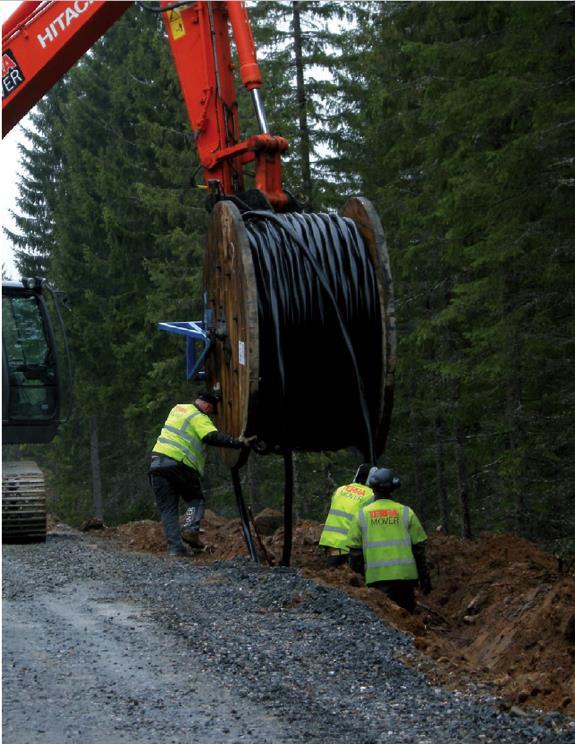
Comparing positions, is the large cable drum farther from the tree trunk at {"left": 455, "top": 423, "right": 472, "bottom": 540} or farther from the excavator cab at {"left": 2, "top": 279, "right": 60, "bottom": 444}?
the tree trunk at {"left": 455, "top": 423, "right": 472, "bottom": 540}

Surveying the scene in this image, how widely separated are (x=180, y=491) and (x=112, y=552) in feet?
4.06

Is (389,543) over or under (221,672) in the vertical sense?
over

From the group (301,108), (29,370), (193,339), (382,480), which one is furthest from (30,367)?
(301,108)

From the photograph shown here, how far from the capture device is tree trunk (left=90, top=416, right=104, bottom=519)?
3316 cm

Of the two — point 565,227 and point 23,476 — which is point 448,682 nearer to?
point 565,227

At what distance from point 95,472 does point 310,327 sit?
82.9 feet

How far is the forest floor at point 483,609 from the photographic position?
20.6 ft

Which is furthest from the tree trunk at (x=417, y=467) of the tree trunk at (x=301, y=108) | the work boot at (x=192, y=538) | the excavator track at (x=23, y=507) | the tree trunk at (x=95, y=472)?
the tree trunk at (x=95, y=472)

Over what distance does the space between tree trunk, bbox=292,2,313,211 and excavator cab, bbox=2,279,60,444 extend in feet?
24.5

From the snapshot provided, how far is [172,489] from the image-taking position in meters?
12.2

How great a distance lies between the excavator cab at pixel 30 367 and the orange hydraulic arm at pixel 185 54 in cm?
300

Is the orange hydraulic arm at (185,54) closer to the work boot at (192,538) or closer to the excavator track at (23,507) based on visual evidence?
the work boot at (192,538)

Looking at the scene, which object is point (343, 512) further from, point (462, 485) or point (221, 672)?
point (462, 485)

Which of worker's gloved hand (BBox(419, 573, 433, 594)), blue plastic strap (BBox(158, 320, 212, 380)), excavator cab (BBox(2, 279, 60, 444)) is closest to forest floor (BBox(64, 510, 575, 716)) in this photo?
worker's gloved hand (BBox(419, 573, 433, 594))
